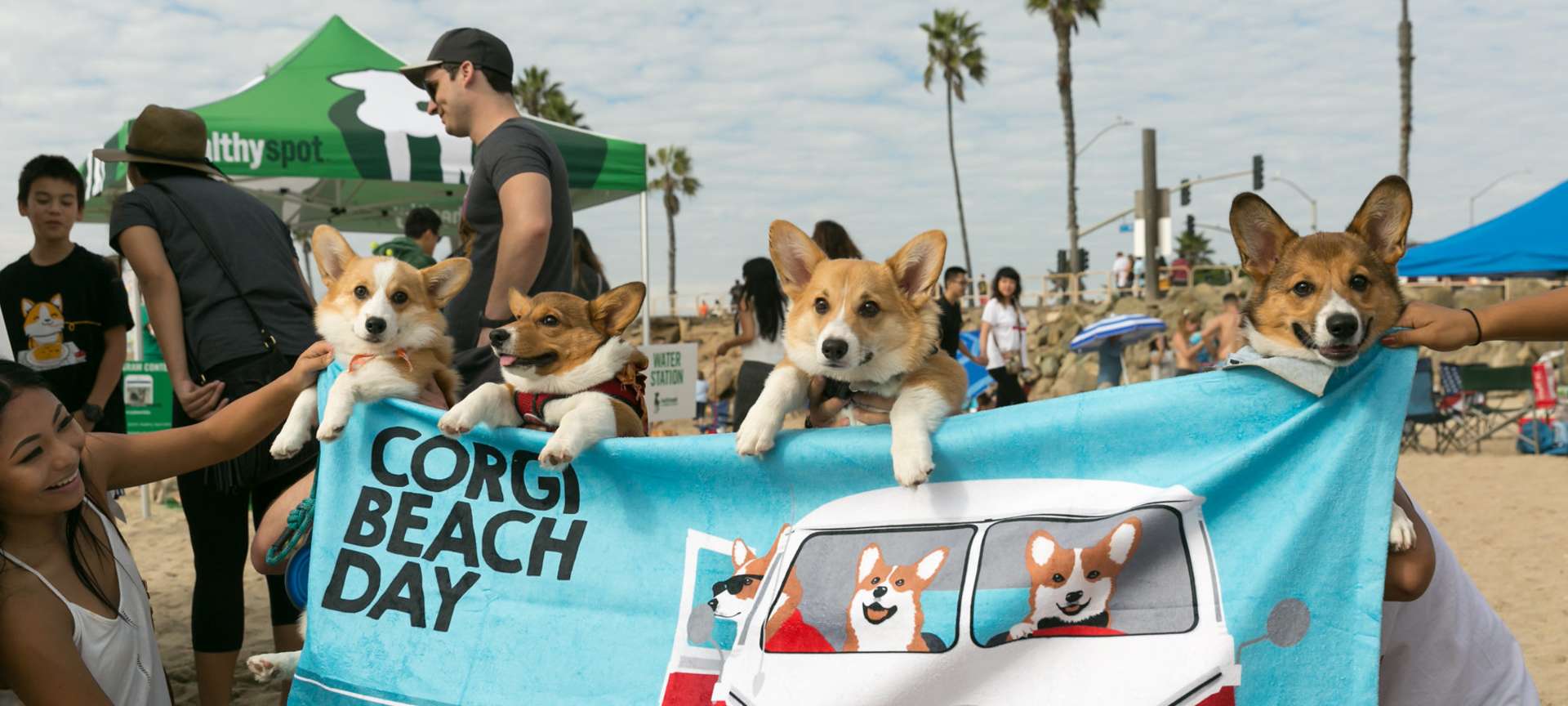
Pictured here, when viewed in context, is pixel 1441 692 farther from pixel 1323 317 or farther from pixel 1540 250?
pixel 1540 250

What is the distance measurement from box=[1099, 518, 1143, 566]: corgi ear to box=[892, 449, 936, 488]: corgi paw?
1.45 ft

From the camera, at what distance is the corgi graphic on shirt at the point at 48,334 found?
4574 mm

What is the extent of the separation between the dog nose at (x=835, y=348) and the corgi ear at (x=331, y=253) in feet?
5.33

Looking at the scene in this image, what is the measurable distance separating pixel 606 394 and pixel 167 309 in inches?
62.6

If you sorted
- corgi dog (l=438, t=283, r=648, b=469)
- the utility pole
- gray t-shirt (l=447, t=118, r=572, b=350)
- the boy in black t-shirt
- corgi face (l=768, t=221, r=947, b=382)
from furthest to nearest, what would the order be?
the utility pole
the boy in black t-shirt
gray t-shirt (l=447, t=118, r=572, b=350)
corgi dog (l=438, t=283, r=648, b=469)
corgi face (l=768, t=221, r=947, b=382)

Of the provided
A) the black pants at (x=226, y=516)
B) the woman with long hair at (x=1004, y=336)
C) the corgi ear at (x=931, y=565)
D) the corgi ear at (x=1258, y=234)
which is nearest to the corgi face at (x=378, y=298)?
the black pants at (x=226, y=516)

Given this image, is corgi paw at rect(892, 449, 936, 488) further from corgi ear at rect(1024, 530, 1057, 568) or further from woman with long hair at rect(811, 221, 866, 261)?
woman with long hair at rect(811, 221, 866, 261)

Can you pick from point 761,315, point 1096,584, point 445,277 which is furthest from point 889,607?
point 761,315

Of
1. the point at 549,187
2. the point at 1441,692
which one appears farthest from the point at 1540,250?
the point at 549,187

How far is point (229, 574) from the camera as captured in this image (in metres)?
3.43

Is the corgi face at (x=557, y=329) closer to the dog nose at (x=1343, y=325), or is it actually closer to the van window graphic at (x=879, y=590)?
the van window graphic at (x=879, y=590)

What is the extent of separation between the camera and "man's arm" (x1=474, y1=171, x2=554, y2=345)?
3219mm

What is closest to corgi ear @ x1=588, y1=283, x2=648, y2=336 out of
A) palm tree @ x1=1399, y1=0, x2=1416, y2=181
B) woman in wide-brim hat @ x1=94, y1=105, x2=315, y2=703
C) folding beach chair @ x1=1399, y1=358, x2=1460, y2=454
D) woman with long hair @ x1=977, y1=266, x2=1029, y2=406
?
woman in wide-brim hat @ x1=94, y1=105, x2=315, y2=703

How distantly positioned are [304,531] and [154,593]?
4.05 m
